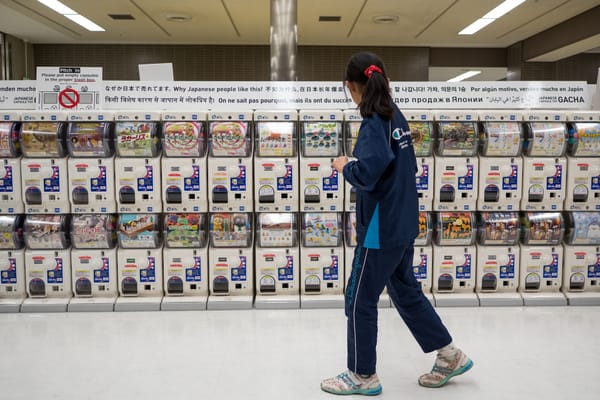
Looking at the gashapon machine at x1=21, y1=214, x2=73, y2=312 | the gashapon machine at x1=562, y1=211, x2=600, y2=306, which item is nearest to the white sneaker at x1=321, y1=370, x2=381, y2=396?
the gashapon machine at x1=562, y1=211, x2=600, y2=306

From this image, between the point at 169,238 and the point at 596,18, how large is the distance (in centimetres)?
956

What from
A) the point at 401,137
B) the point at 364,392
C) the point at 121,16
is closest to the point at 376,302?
the point at 364,392

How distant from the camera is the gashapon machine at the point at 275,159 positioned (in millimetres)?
4605

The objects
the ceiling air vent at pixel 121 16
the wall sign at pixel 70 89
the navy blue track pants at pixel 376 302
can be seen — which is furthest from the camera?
the ceiling air vent at pixel 121 16

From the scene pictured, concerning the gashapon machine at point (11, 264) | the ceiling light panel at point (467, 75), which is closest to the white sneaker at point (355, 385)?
the gashapon machine at point (11, 264)

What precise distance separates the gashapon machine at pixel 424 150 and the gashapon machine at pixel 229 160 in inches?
55.9

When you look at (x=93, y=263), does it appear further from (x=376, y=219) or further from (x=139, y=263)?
(x=376, y=219)

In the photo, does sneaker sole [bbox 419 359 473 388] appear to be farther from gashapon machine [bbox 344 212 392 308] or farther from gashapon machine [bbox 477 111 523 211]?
gashapon machine [bbox 477 111 523 211]

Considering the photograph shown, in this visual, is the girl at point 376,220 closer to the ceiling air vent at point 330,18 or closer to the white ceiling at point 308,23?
the white ceiling at point 308,23

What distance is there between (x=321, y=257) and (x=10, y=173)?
2.75m

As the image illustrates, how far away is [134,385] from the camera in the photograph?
3199 millimetres

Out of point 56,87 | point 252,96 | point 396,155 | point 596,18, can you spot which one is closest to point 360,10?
point 596,18

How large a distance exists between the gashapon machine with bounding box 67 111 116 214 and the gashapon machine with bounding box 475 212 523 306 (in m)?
3.23

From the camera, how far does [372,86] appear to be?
2.77 metres
